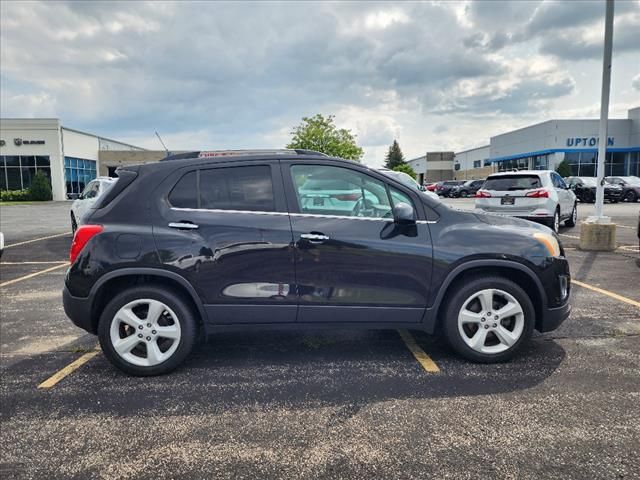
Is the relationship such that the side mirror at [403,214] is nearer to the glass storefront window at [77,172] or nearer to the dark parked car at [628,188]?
the dark parked car at [628,188]

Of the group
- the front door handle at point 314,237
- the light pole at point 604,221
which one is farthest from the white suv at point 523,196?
the front door handle at point 314,237

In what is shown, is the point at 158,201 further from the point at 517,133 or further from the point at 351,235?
the point at 517,133

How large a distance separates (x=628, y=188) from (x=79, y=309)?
31.6 metres

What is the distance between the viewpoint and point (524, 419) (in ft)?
9.96

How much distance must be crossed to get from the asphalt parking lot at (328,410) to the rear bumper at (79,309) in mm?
480

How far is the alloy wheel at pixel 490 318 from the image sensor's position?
151 inches

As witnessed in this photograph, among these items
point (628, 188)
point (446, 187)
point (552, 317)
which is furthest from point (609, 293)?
point (446, 187)

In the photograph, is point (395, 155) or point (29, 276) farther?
point (395, 155)

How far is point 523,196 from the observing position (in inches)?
423

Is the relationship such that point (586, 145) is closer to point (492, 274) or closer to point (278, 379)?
point (492, 274)

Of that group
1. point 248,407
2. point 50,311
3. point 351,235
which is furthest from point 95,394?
point 50,311

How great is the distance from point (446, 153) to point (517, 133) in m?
43.9

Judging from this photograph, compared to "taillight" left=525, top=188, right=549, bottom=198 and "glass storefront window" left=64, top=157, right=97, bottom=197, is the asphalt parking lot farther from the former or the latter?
"glass storefront window" left=64, top=157, right=97, bottom=197

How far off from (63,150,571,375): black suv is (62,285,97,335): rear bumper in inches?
0.5
